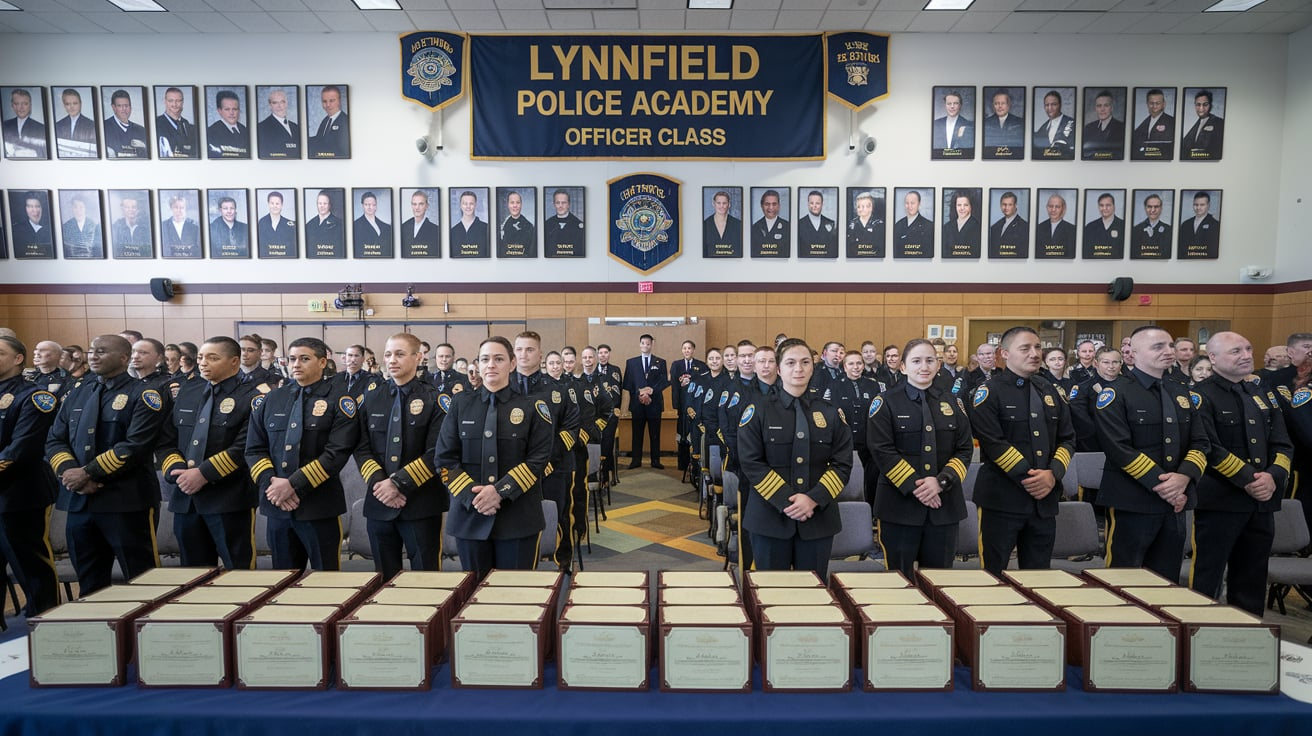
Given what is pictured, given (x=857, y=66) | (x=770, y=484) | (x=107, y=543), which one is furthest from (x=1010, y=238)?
(x=107, y=543)

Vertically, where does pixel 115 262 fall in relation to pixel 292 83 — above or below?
below

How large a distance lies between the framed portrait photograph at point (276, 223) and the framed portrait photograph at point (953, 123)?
35.5 feet

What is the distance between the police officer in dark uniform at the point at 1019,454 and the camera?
3564 millimetres

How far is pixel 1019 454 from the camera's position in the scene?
3.51 meters

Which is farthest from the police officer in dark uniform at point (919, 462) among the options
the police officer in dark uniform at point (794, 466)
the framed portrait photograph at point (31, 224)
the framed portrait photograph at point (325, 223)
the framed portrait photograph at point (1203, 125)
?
the framed portrait photograph at point (31, 224)

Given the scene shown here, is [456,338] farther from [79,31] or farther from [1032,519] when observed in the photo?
[1032,519]

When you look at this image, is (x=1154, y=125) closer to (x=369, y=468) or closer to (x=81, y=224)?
(x=369, y=468)

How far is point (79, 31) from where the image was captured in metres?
10.2

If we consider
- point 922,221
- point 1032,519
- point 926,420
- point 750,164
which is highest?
point 750,164

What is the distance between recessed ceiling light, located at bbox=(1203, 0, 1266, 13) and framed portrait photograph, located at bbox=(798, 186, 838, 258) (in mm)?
6018

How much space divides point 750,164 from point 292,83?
7.75m

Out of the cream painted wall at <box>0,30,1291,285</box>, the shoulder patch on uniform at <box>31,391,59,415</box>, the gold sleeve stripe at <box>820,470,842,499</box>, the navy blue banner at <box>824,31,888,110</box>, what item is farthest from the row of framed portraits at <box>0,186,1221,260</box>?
the gold sleeve stripe at <box>820,470,842,499</box>

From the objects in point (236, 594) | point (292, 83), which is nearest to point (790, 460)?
point (236, 594)

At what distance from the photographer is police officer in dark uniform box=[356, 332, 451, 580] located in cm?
351
